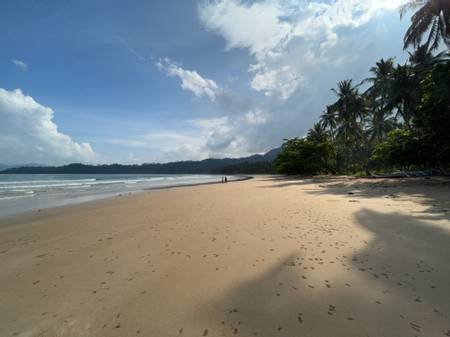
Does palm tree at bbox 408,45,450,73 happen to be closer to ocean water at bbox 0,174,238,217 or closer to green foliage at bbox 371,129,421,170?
green foliage at bbox 371,129,421,170

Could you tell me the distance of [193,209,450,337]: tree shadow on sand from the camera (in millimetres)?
2088

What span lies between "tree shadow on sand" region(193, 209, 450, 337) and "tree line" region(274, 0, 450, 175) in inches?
509

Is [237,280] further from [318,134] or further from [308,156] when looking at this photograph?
[318,134]

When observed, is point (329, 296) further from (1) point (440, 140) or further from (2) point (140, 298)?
(1) point (440, 140)

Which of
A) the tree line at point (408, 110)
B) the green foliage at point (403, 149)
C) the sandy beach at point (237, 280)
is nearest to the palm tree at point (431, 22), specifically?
the tree line at point (408, 110)

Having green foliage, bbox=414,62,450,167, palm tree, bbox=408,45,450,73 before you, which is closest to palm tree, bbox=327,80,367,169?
palm tree, bbox=408,45,450,73

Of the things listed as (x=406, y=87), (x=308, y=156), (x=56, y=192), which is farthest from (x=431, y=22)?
(x=56, y=192)

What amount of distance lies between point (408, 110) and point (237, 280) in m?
24.6

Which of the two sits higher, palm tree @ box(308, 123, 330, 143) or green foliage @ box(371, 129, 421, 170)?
palm tree @ box(308, 123, 330, 143)

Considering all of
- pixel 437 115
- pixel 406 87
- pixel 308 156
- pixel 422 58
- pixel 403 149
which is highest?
pixel 422 58

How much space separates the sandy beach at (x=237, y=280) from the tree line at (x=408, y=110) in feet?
35.9

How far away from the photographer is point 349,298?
2523 millimetres

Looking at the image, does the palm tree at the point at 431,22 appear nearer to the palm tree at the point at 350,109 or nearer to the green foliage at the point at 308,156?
the palm tree at the point at 350,109

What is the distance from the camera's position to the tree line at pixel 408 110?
12500 mm
